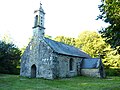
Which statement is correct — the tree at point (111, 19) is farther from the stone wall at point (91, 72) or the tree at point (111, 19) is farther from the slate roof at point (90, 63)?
the slate roof at point (90, 63)

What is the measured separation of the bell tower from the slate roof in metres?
10.2

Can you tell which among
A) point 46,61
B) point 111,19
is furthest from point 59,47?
point 111,19

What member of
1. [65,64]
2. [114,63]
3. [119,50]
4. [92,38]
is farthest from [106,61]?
[119,50]

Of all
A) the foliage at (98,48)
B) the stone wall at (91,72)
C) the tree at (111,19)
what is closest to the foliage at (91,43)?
the foliage at (98,48)

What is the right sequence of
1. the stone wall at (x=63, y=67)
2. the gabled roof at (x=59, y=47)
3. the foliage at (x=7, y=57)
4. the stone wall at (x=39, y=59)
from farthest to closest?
the foliage at (x=7, y=57), the gabled roof at (x=59, y=47), the stone wall at (x=63, y=67), the stone wall at (x=39, y=59)

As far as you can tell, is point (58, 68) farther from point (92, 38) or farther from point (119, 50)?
point (92, 38)

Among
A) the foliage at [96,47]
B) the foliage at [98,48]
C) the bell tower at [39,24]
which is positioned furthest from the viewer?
the foliage at [96,47]

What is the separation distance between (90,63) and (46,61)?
32.6ft

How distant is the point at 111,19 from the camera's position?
14281mm

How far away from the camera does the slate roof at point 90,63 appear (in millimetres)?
30983

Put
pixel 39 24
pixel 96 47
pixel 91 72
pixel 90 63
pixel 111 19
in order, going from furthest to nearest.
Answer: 1. pixel 96 47
2. pixel 90 63
3. pixel 91 72
4. pixel 39 24
5. pixel 111 19

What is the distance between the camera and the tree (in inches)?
526

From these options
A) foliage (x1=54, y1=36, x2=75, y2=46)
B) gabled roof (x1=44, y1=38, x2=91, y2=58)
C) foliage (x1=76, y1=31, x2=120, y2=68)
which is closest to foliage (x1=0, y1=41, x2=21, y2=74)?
gabled roof (x1=44, y1=38, x2=91, y2=58)

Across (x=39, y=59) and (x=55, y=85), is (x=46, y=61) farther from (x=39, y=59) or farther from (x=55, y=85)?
(x=55, y=85)
